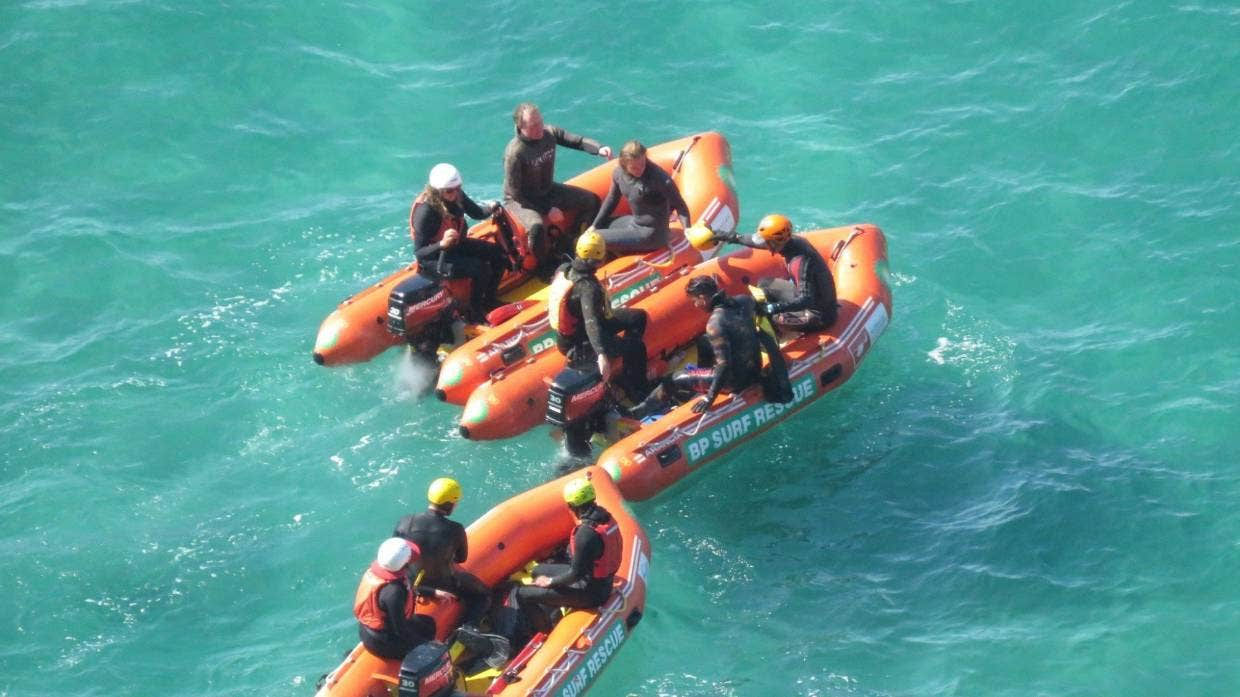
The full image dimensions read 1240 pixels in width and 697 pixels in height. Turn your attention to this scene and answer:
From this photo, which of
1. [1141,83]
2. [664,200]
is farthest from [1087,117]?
[664,200]

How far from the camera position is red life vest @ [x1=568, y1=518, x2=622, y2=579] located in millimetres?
12211

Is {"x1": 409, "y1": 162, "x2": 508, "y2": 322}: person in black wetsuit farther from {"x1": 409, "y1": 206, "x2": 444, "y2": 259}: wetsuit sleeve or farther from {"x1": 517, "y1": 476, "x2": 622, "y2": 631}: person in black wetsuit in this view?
{"x1": 517, "y1": 476, "x2": 622, "y2": 631}: person in black wetsuit

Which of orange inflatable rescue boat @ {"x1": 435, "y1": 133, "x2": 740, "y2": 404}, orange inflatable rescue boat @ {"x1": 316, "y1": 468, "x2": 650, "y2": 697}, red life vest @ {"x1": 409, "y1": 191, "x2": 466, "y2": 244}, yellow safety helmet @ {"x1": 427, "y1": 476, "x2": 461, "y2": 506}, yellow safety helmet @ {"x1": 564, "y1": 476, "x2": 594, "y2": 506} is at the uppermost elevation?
red life vest @ {"x1": 409, "y1": 191, "x2": 466, "y2": 244}

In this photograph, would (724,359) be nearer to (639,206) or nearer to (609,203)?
(639,206)

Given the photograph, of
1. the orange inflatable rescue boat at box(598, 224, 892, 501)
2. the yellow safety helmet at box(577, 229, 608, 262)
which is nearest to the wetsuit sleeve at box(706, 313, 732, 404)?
the orange inflatable rescue boat at box(598, 224, 892, 501)

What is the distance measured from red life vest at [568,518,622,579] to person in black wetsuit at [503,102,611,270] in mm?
4719

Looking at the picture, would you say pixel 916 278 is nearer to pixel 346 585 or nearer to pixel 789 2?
pixel 789 2

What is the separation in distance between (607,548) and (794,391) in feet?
11.7

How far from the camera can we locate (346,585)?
13.8 meters

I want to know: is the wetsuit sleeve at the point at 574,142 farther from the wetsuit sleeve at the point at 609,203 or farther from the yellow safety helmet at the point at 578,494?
the yellow safety helmet at the point at 578,494

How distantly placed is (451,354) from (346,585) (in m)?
2.65

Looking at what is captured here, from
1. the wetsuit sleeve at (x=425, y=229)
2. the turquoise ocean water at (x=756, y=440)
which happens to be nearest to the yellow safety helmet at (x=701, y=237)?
the turquoise ocean water at (x=756, y=440)

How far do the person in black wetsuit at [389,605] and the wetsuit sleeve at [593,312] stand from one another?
348 cm

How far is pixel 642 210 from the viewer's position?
16.1 meters
